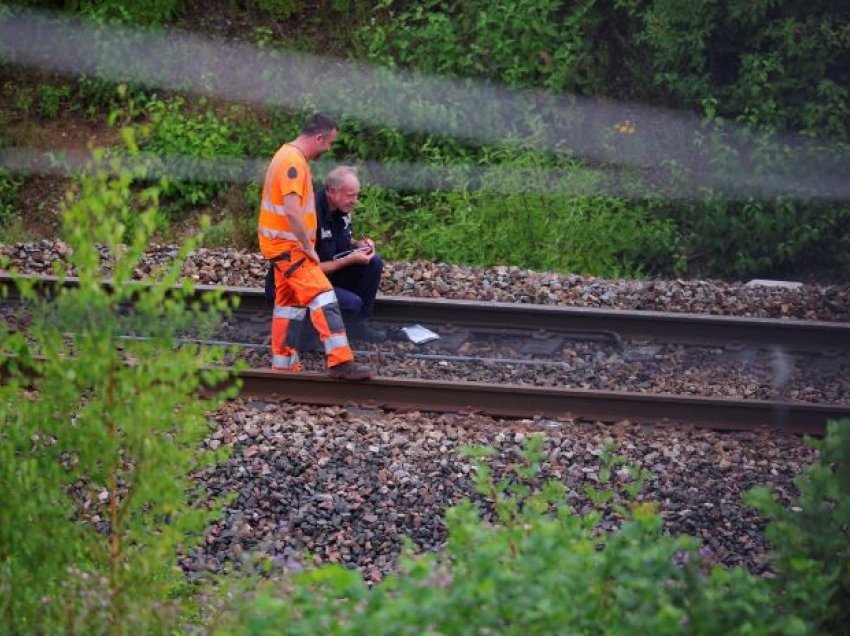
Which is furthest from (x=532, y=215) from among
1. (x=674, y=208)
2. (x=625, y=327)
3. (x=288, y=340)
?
(x=288, y=340)

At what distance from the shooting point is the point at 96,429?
14.9 ft

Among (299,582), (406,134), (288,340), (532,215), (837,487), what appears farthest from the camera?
(406,134)

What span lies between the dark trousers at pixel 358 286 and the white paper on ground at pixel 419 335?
1.04 feet

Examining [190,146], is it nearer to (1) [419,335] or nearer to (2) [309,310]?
(1) [419,335]

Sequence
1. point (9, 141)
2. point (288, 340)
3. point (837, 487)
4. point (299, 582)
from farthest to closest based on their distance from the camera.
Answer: point (9, 141) < point (288, 340) < point (837, 487) < point (299, 582)

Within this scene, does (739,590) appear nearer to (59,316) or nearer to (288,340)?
(59,316)

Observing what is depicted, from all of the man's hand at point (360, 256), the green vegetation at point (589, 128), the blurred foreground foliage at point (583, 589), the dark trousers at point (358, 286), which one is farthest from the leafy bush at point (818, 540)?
the green vegetation at point (589, 128)

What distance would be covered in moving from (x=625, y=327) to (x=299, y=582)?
19.2 ft

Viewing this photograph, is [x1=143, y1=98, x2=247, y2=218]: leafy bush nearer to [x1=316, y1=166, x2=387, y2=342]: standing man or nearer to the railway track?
the railway track

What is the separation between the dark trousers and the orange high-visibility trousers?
0.62 m

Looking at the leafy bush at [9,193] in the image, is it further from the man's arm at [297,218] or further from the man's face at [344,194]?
the man's arm at [297,218]

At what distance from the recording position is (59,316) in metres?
4.48

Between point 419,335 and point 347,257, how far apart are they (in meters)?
0.80

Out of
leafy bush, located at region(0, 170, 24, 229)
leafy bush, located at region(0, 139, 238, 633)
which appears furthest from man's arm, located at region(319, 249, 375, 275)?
leafy bush, located at region(0, 170, 24, 229)
